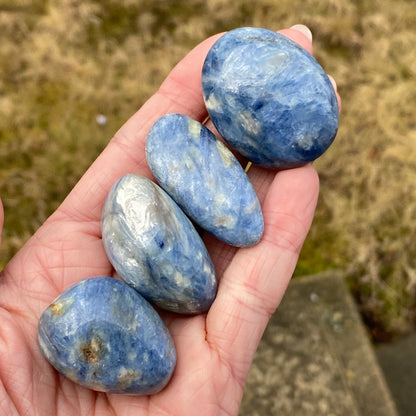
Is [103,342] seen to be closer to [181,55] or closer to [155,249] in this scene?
[155,249]

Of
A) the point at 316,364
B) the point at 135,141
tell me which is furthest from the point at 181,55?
the point at 316,364

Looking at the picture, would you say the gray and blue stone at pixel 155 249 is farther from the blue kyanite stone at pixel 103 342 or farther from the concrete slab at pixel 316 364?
the concrete slab at pixel 316 364

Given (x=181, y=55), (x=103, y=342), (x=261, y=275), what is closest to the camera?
(x=103, y=342)

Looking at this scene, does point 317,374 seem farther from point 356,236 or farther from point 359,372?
point 356,236

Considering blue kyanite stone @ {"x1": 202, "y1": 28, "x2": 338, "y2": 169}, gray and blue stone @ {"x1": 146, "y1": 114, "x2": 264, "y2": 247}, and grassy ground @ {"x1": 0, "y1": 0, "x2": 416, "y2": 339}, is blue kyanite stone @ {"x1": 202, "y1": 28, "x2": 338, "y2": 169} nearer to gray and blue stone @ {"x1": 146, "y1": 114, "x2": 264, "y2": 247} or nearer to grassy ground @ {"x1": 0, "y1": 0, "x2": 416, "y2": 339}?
gray and blue stone @ {"x1": 146, "y1": 114, "x2": 264, "y2": 247}

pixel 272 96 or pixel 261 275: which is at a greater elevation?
pixel 272 96

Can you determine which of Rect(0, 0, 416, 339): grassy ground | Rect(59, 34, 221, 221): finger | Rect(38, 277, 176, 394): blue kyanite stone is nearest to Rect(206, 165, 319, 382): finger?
Rect(38, 277, 176, 394): blue kyanite stone

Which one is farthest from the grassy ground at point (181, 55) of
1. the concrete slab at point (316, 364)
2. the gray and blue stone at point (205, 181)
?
the gray and blue stone at point (205, 181)
